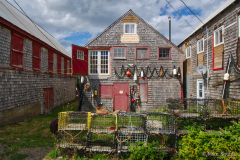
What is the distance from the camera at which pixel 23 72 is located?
1033 centimetres

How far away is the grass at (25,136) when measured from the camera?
590 cm

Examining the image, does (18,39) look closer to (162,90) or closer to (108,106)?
(108,106)

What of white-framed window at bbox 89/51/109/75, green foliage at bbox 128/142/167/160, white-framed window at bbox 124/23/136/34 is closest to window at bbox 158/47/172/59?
white-framed window at bbox 124/23/136/34

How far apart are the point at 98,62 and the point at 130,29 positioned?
376cm

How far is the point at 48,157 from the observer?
203 inches

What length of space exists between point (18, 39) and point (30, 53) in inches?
58.2

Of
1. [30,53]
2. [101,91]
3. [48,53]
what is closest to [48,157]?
[101,91]

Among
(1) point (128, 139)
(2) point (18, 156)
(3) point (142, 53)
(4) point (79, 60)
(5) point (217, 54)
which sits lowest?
(2) point (18, 156)

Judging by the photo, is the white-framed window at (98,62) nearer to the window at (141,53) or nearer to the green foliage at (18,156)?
the window at (141,53)

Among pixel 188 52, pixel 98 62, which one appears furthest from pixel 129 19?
pixel 188 52

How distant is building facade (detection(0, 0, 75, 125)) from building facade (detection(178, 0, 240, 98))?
1189 centimetres

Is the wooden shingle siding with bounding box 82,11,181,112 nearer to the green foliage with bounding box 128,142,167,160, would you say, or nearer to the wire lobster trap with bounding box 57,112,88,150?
the wire lobster trap with bounding box 57,112,88,150

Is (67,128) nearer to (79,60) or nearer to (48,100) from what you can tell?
(79,60)

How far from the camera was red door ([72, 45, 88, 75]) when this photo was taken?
11.2 metres
